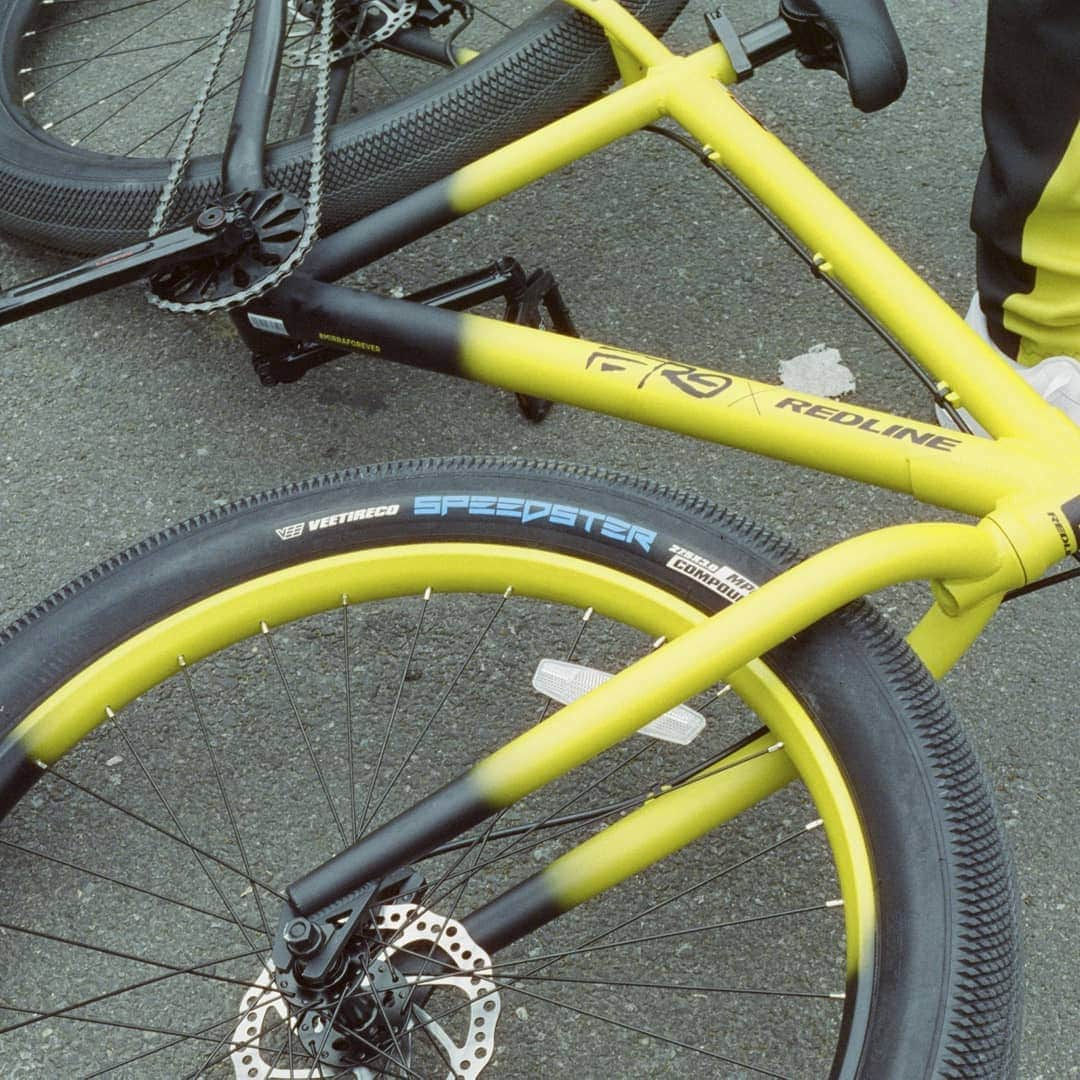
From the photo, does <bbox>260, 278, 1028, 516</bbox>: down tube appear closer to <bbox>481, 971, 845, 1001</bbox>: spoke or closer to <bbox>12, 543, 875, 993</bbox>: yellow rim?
<bbox>12, 543, 875, 993</bbox>: yellow rim

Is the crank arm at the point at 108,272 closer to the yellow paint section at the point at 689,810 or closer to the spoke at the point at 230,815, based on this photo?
the spoke at the point at 230,815

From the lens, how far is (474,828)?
144 cm

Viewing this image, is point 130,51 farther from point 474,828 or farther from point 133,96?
point 474,828

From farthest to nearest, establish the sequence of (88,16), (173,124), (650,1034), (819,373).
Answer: (88,16) < (173,124) < (819,373) < (650,1034)

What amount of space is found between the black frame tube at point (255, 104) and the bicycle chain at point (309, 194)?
0.04 meters

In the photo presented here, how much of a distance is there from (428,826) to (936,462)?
0.60 meters

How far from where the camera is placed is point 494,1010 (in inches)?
47.6

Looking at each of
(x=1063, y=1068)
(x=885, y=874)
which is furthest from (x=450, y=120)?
(x=1063, y=1068)

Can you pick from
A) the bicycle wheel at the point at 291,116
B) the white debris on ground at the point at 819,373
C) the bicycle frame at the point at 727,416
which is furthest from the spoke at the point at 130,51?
the white debris on ground at the point at 819,373

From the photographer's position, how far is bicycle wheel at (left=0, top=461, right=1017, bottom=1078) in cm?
106

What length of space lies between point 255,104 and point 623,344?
68 cm

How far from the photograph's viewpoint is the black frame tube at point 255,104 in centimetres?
163

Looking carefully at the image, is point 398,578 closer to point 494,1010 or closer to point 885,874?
point 494,1010

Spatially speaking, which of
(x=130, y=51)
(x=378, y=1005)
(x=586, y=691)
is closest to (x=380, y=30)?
(x=130, y=51)
